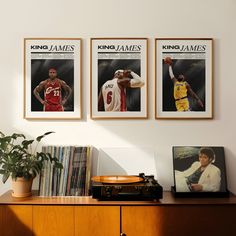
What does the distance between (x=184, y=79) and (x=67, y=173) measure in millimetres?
1128

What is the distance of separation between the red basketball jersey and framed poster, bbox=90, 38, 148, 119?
25 centimetres

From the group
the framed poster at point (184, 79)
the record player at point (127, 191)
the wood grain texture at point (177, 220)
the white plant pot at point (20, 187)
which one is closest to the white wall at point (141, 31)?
the framed poster at point (184, 79)

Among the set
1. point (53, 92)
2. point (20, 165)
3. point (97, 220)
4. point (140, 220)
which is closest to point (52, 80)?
point (53, 92)

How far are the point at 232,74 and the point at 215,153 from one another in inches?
24.5

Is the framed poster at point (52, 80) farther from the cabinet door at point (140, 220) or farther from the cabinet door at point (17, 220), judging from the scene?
the cabinet door at point (140, 220)

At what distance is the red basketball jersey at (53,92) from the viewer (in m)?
2.65

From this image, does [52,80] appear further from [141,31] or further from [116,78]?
[141,31]

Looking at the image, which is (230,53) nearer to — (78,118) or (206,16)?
(206,16)

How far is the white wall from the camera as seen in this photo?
2.65 m

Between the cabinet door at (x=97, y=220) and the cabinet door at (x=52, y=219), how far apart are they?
5cm

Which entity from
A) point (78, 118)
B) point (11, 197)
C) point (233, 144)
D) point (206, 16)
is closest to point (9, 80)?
point (78, 118)

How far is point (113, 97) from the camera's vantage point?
2648 millimetres

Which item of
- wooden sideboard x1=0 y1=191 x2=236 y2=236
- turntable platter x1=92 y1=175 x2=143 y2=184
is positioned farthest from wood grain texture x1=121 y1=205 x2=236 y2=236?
turntable platter x1=92 y1=175 x2=143 y2=184

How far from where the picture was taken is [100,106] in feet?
8.69
